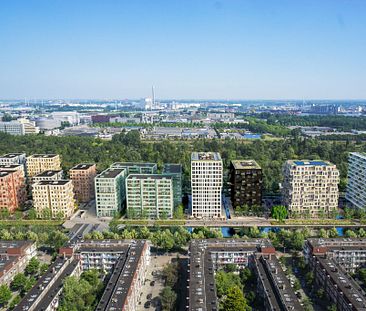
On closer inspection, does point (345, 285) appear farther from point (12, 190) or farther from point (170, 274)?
point (12, 190)

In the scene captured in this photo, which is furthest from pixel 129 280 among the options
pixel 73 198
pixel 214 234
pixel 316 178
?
pixel 316 178

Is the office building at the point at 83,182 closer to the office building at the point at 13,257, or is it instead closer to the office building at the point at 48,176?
the office building at the point at 48,176

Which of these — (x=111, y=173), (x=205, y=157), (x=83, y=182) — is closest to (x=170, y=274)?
(x=205, y=157)

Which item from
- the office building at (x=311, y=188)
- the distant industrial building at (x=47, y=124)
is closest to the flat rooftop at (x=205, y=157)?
the office building at (x=311, y=188)

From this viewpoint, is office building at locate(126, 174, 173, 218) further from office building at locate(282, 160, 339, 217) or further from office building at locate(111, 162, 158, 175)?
office building at locate(282, 160, 339, 217)

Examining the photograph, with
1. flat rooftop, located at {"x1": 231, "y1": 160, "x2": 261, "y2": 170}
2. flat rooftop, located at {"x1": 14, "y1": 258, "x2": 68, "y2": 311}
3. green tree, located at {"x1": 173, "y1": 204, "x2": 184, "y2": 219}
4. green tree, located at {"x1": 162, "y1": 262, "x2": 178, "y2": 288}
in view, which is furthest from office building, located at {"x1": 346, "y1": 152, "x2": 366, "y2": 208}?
flat rooftop, located at {"x1": 14, "y1": 258, "x2": 68, "y2": 311}
